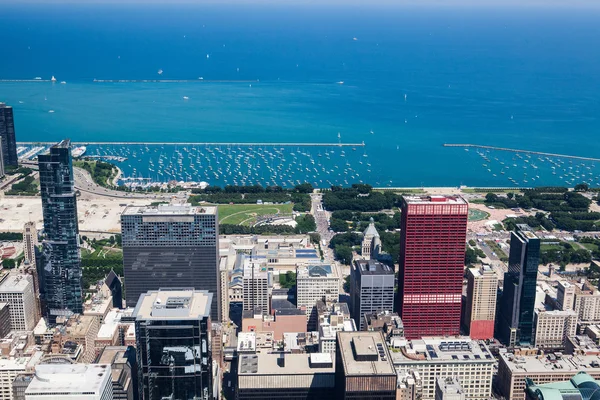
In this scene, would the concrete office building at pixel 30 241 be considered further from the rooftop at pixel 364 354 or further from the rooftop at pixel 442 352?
the rooftop at pixel 364 354

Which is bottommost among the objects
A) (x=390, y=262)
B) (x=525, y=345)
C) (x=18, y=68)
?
(x=525, y=345)

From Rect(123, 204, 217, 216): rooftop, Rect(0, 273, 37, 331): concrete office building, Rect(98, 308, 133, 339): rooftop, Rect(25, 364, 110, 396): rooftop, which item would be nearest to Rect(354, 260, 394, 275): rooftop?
Rect(123, 204, 217, 216): rooftop

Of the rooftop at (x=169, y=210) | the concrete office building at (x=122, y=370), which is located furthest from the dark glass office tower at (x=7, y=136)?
the concrete office building at (x=122, y=370)

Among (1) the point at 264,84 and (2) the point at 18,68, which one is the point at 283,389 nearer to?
(1) the point at 264,84

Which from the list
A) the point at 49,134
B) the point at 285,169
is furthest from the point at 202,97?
the point at 285,169

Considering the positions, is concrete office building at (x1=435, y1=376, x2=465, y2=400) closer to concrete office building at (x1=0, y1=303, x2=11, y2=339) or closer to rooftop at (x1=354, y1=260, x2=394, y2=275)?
rooftop at (x1=354, y1=260, x2=394, y2=275)

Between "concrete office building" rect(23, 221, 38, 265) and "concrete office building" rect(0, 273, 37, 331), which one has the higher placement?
"concrete office building" rect(23, 221, 38, 265)

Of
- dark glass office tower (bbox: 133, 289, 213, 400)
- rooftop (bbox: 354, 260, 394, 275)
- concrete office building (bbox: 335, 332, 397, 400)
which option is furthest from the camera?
rooftop (bbox: 354, 260, 394, 275)
